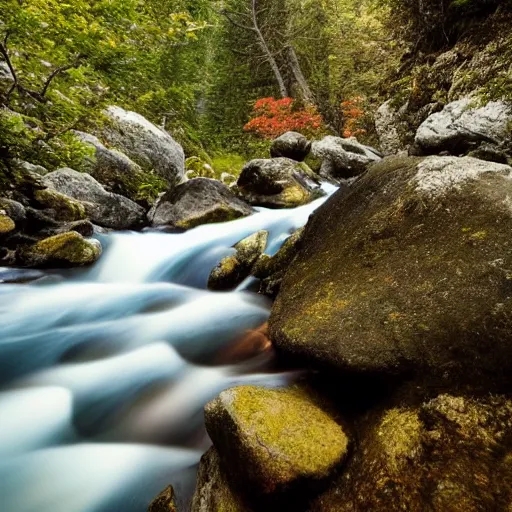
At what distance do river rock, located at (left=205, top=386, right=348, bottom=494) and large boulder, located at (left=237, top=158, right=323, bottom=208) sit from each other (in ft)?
27.9

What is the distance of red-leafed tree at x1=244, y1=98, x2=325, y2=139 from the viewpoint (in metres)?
18.3

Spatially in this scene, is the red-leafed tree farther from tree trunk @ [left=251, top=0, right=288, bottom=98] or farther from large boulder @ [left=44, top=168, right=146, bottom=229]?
large boulder @ [left=44, top=168, right=146, bottom=229]

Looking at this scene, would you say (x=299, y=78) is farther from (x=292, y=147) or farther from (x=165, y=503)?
(x=165, y=503)

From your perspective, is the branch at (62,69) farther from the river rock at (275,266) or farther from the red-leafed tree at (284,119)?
the red-leafed tree at (284,119)

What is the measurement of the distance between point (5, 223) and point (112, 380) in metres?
3.81

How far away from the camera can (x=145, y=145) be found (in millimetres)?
11141

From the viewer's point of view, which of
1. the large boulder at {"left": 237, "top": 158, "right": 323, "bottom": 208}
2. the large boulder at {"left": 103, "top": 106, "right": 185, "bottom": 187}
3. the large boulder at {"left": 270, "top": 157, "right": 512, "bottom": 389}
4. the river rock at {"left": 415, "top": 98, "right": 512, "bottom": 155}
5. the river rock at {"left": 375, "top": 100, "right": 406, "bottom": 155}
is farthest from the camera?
the large boulder at {"left": 103, "top": 106, "right": 185, "bottom": 187}

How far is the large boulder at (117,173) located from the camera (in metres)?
9.48

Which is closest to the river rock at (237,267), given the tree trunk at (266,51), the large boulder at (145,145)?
the large boulder at (145,145)

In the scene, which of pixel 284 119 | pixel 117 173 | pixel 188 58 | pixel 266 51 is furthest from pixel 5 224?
pixel 266 51

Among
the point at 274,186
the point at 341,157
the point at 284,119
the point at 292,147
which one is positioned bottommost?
the point at 274,186

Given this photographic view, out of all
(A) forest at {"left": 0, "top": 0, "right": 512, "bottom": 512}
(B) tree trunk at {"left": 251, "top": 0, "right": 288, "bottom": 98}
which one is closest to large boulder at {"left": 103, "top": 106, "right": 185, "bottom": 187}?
(A) forest at {"left": 0, "top": 0, "right": 512, "bottom": 512}

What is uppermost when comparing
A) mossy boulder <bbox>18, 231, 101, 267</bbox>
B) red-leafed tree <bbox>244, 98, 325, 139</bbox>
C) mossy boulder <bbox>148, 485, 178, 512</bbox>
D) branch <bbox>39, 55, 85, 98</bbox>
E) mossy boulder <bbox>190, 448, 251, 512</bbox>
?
red-leafed tree <bbox>244, 98, 325, 139</bbox>

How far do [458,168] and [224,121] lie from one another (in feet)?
69.0
